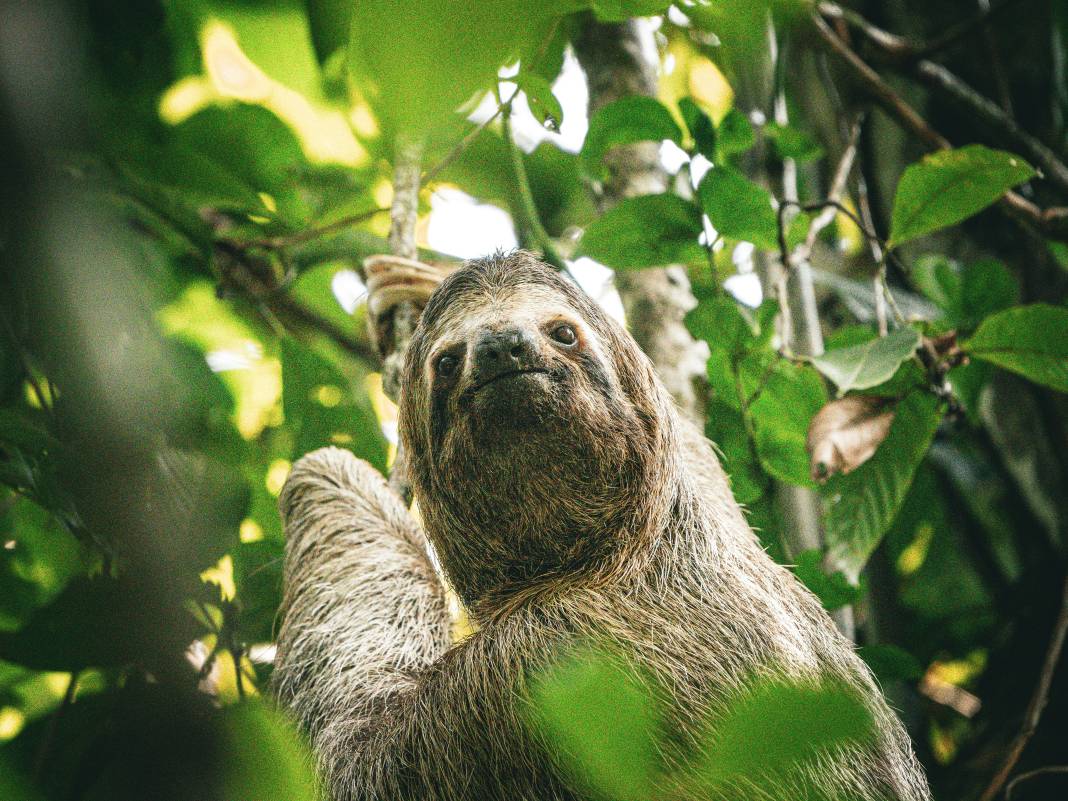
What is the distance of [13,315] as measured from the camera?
3.17m

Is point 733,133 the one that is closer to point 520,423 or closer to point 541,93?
point 541,93

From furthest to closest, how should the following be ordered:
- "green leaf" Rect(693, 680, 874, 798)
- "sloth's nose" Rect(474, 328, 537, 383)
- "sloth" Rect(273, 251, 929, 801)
Result: "sloth's nose" Rect(474, 328, 537, 383)
"sloth" Rect(273, 251, 929, 801)
"green leaf" Rect(693, 680, 874, 798)

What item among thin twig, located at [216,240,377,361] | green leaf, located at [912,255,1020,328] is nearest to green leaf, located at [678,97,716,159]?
green leaf, located at [912,255,1020,328]

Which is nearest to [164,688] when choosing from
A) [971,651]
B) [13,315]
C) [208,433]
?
[13,315]

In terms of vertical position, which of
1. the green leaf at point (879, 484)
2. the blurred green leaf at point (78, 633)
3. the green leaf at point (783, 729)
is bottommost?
the green leaf at point (879, 484)

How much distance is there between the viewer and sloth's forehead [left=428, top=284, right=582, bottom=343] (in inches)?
152

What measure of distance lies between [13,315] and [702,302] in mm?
2890

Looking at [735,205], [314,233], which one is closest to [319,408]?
[314,233]

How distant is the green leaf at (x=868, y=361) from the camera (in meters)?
3.42

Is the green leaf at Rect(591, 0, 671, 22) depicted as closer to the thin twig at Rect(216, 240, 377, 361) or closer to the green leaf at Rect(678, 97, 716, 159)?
the green leaf at Rect(678, 97, 716, 159)

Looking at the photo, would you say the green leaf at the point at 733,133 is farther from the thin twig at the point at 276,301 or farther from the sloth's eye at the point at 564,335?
the thin twig at the point at 276,301

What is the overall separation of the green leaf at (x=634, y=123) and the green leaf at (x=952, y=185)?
1.11 meters

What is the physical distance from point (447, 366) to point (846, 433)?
1822 millimetres

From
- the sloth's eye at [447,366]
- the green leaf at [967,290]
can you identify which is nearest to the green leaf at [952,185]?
the green leaf at [967,290]
